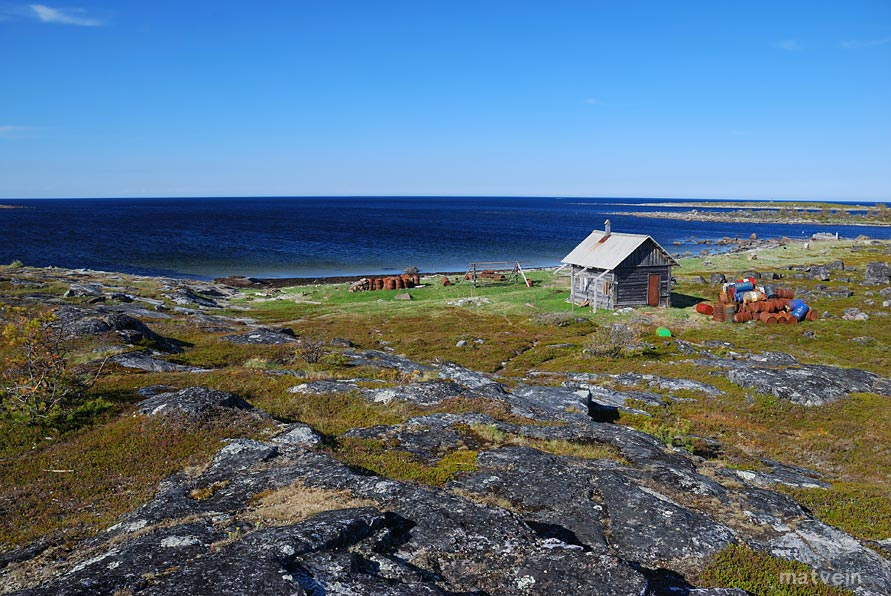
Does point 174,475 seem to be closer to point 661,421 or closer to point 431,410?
point 431,410

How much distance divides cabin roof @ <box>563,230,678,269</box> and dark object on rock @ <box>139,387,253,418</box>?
3465cm

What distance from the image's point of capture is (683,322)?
39844 mm

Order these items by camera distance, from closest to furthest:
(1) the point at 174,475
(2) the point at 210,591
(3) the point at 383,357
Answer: (2) the point at 210,591 < (1) the point at 174,475 < (3) the point at 383,357

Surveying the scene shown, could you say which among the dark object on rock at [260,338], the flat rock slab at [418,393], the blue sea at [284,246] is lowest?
the dark object on rock at [260,338]

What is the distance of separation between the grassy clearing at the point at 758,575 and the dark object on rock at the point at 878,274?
56626 millimetres

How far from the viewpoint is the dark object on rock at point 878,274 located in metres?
52.0

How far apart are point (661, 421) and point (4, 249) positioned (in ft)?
377

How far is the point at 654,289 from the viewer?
44.7 metres

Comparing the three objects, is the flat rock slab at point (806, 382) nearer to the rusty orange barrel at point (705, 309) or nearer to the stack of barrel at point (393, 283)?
the rusty orange barrel at point (705, 309)

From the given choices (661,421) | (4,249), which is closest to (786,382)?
(661,421)

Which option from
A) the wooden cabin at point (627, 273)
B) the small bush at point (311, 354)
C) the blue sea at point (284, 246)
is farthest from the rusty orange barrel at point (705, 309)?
the blue sea at point (284, 246)

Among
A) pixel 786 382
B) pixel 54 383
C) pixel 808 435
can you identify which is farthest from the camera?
pixel 786 382

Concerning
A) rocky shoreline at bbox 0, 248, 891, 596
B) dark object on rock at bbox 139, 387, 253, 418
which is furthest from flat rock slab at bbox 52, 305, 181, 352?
dark object on rock at bbox 139, 387, 253, 418

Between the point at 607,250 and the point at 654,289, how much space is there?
5.17 metres
